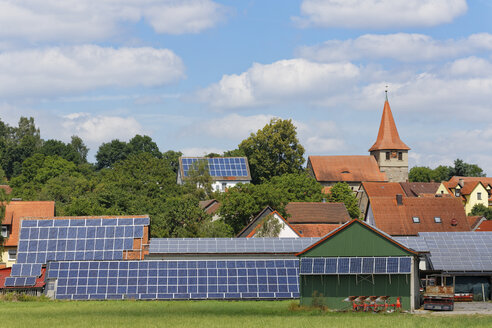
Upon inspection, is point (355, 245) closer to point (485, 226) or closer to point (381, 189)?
point (485, 226)

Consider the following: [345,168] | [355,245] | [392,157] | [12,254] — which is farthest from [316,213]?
[392,157]

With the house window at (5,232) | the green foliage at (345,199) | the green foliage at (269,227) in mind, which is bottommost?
the house window at (5,232)

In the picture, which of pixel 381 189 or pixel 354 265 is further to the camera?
pixel 381 189

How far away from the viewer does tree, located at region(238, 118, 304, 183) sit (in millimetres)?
142875

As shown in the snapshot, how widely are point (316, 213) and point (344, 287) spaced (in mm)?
46502

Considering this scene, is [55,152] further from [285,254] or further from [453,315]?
[453,315]

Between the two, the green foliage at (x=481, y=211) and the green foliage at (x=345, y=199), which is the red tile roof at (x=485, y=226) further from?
the green foliage at (x=481, y=211)

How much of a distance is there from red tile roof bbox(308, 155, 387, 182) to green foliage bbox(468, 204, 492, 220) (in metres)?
26.5

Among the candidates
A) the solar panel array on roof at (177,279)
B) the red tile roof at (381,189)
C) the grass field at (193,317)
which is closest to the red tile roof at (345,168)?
the red tile roof at (381,189)

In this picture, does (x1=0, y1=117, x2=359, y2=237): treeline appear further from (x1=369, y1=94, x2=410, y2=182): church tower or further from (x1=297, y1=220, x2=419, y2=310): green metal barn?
(x1=369, y1=94, x2=410, y2=182): church tower

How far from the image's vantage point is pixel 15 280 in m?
58.1

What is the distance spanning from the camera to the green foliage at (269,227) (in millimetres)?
80938

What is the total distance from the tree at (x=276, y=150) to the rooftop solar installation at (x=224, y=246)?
77.7 meters

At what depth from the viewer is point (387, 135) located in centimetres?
17162
